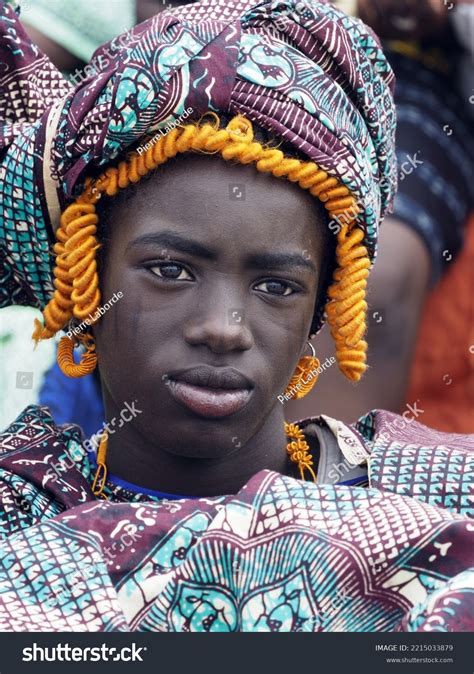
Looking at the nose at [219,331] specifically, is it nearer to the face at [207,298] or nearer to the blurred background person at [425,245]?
the face at [207,298]

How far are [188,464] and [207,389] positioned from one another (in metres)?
0.24

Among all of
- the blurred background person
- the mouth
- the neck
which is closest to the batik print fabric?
the mouth

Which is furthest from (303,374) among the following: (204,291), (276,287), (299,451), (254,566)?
(254,566)

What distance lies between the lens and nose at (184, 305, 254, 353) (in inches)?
87.4

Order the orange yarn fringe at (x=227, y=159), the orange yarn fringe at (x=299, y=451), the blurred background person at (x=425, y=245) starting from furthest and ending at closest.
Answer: the blurred background person at (x=425, y=245), the orange yarn fringe at (x=299, y=451), the orange yarn fringe at (x=227, y=159)

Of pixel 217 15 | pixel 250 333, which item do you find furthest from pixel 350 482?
pixel 217 15

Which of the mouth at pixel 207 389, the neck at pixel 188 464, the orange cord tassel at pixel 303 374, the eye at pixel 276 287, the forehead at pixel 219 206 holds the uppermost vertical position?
the forehead at pixel 219 206

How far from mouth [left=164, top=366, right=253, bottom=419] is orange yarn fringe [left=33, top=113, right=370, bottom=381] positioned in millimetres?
263

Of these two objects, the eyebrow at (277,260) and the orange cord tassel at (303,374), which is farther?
the orange cord tassel at (303,374)

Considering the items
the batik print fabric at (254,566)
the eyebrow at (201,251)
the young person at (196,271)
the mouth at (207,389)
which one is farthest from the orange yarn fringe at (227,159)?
the batik print fabric at (254,566)

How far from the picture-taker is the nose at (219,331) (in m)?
2.22

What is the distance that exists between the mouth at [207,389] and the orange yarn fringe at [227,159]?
26 centimetres

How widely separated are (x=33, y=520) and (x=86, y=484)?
7.0 inches

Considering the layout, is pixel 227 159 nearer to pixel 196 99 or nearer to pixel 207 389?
pixel 196 99
